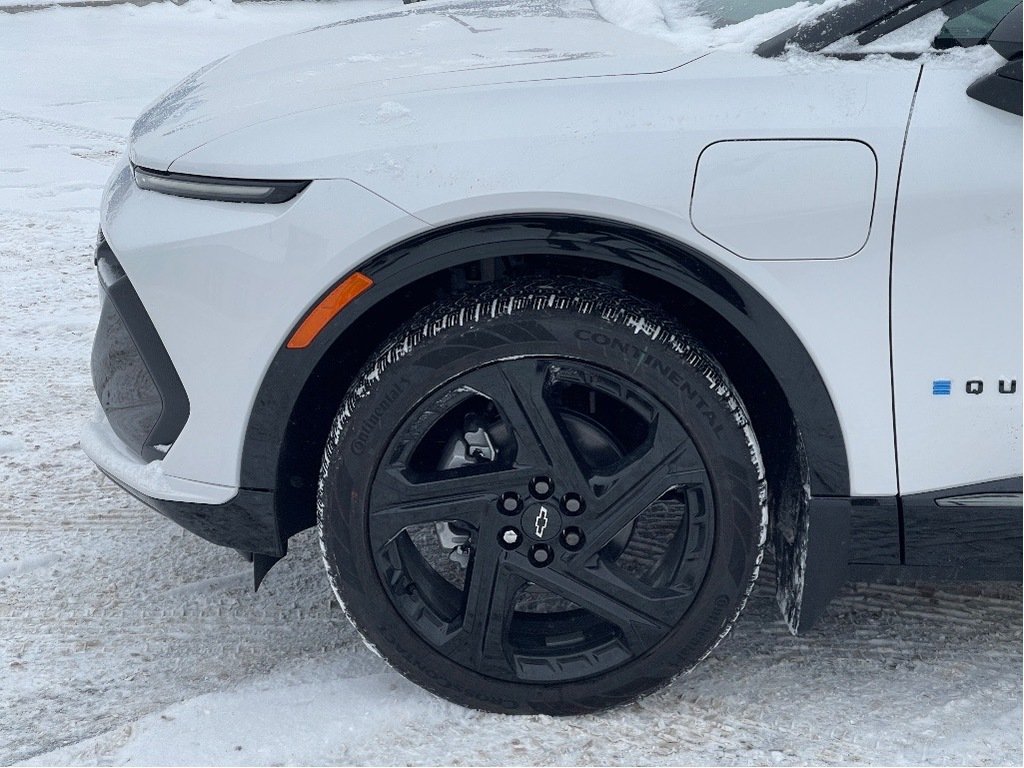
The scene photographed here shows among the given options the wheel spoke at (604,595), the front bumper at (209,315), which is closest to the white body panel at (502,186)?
the front bumper at (209,315)

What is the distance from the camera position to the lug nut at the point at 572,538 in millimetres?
2049

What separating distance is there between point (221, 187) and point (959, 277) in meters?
1.30

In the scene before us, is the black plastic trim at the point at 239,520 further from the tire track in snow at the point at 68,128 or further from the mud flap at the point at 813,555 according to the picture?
the tire track in snow at the point at 68,128

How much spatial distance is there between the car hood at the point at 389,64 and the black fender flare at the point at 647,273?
0.29m

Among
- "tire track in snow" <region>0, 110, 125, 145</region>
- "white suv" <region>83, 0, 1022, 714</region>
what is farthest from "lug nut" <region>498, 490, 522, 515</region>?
"tire track in snow" <region>0, 110, 125, 145</region>

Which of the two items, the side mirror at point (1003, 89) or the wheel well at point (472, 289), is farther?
the wheel well at point (472, 289)

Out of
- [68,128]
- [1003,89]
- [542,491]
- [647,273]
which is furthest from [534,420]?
[68,128]

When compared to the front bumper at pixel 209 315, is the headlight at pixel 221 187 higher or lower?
higher

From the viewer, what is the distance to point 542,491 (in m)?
2.04

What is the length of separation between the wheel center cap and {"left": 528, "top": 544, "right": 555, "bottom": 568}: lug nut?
24mm

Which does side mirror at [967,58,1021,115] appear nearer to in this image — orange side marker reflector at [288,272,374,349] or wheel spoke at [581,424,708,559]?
wheel spoke at [581,424,708,559]

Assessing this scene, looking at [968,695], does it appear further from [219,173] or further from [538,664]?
[219,173]

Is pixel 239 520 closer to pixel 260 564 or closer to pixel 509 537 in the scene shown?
pixel 260 564

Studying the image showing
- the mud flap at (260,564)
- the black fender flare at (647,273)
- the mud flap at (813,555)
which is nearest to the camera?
the black fender flare at (647,273)
